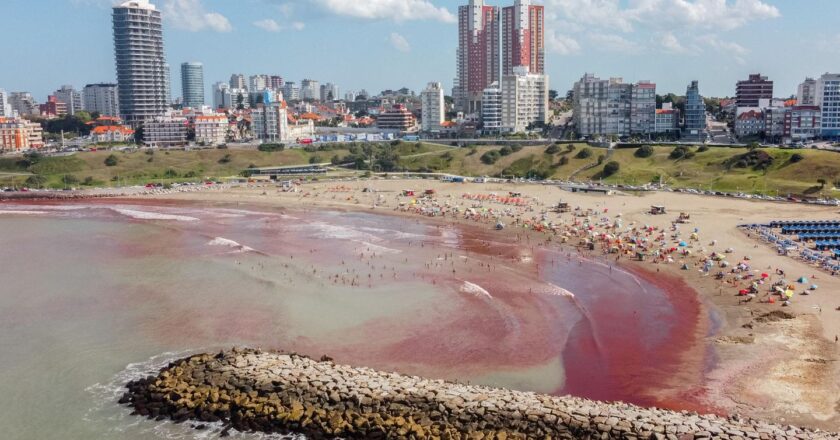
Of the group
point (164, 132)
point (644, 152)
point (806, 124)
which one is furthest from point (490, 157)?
point (164, 132)

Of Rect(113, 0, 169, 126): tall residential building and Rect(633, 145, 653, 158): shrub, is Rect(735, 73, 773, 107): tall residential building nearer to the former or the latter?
Rect(633, 145, 653, 158): shrub

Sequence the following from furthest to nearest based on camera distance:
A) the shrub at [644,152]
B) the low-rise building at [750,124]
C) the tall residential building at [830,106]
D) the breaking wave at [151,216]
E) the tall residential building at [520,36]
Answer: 1. the tall residential building at [520,36]
2. the low-rise building at [750,124]
3. the tall residential building at [830,106]
4. the shrub at [644,152]
5. the breaking wave at [151,216]

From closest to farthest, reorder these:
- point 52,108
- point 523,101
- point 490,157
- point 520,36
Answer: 1. point 490,157
2. point 523,101
3. point 520,36
4. point 52,108

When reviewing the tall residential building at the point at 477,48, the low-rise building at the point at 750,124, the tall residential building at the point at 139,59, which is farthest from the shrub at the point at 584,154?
the tall residential building at the point at 139,59

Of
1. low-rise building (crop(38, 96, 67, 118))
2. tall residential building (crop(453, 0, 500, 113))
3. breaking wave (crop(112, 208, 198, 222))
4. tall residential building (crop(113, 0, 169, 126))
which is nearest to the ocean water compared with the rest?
breaking wave (crop(112, 208, 198, 222))

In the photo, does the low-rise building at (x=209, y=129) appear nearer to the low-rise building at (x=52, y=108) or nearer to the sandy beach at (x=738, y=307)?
the sandy beach at (x=738, y=307)

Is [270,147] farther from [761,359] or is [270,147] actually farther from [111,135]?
[761,359]

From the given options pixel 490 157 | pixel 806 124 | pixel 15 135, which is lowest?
pixel 490 157
